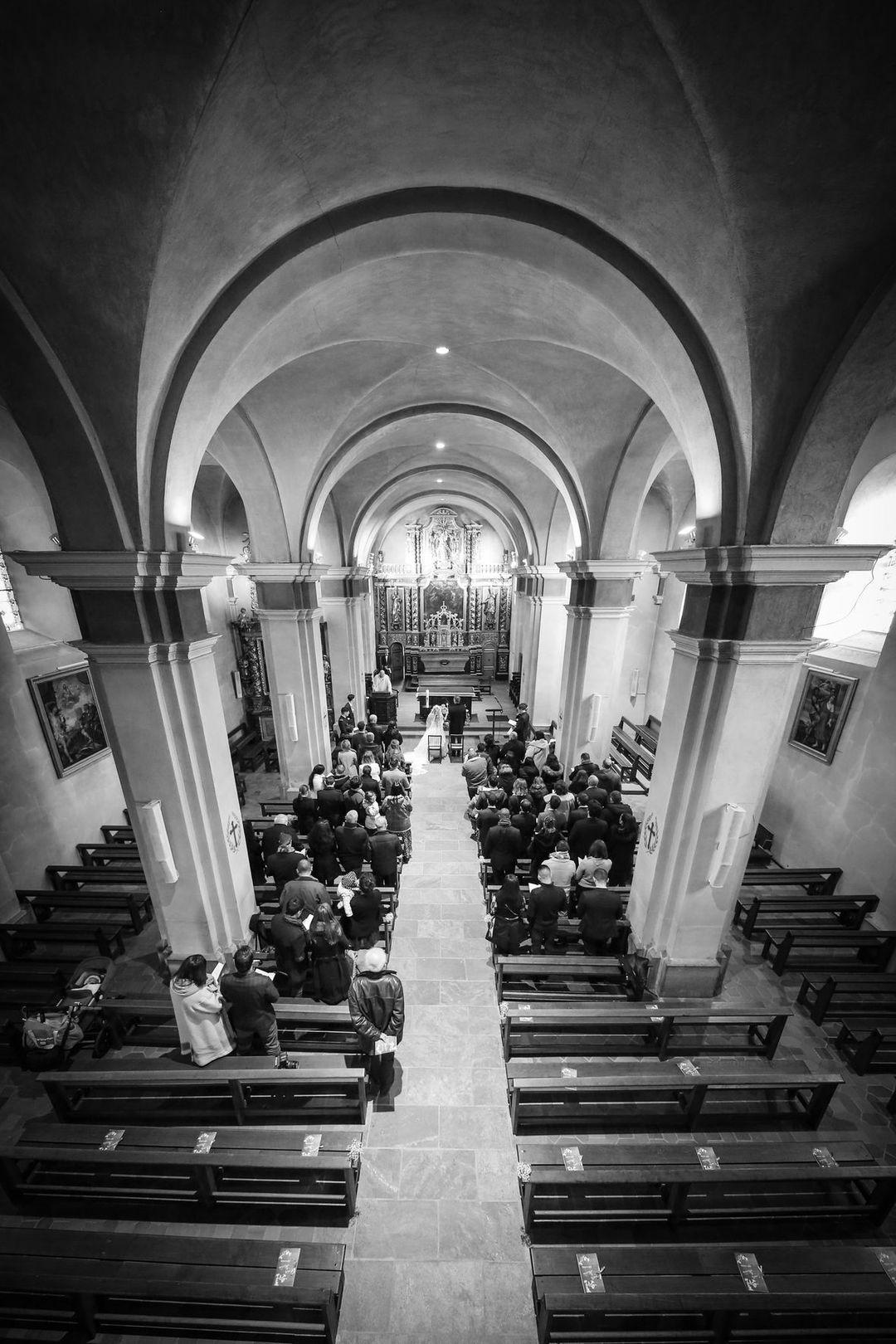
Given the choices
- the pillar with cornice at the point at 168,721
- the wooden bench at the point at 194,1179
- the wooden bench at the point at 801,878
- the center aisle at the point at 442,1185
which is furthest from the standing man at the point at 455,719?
the wooden bench at the point at 194,1179

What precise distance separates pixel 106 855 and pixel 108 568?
5.50 meters

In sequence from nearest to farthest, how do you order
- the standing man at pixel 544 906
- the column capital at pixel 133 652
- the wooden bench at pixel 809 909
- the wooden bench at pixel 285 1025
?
1. the column capital at pixel 133 652
2. the wooden bench at pixel 285 1025
3. the standing man at pixel 544 906
4. the wooden bench at pixel 809 909

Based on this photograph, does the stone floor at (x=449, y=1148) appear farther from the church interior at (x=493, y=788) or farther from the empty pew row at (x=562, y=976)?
the empty pew row at (x=562, y=976)

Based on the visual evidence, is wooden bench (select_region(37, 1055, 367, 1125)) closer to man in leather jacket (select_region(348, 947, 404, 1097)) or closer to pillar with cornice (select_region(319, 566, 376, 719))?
man in leather jacket (select_region(348, 947, 404, 1097))

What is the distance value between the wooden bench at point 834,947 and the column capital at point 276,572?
26.8 feet

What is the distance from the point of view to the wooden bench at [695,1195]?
3.04 metres

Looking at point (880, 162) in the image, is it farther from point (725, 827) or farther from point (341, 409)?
point (341, 409)

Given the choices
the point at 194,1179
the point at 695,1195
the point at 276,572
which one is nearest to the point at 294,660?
the point at 276,572

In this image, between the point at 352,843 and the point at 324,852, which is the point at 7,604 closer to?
the point at 324,852

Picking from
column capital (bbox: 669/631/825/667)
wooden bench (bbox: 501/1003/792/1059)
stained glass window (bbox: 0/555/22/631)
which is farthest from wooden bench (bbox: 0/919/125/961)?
column capital (bbox: 669/631/825/667)

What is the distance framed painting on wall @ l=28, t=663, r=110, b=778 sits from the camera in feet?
22.0

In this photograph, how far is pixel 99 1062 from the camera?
4.09 meters

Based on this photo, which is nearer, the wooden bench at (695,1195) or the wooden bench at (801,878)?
the wooden bench at (695,1195)

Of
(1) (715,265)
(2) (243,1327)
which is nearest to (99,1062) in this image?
(2) (243,1327)
